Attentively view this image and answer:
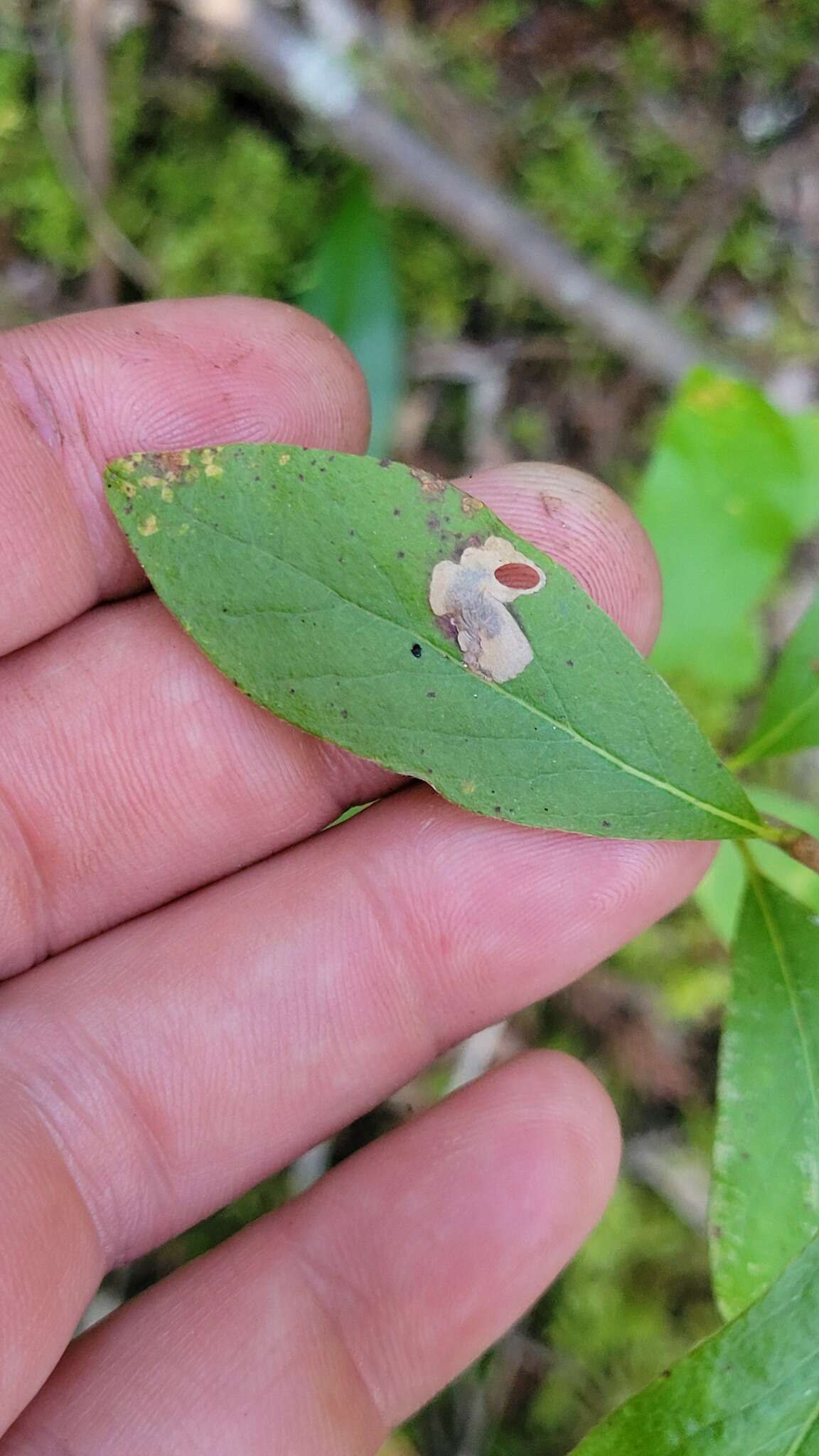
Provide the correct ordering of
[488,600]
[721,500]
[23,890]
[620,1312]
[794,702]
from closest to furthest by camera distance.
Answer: [488,600] → [23,890] → [794,702] → [721,500] → [620,1312]

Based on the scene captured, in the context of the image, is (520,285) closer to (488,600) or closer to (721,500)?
(721,500)

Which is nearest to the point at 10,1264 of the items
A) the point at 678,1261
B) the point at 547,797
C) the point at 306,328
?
the point at 547,797

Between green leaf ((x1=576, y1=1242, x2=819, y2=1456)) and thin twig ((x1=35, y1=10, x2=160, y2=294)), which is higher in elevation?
thin twig ((x1=35, y1=10, x2=160, y2=294))

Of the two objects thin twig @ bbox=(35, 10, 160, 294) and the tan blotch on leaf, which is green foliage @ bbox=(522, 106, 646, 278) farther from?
the tan blotch on leaf

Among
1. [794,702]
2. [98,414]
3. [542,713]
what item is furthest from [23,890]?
[794,702]

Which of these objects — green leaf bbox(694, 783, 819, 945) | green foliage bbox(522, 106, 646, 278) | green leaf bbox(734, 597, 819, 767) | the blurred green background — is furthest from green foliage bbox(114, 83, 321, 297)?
green leaf bbox(694, 783, 819, 945)

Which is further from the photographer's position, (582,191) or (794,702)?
(582,191)
